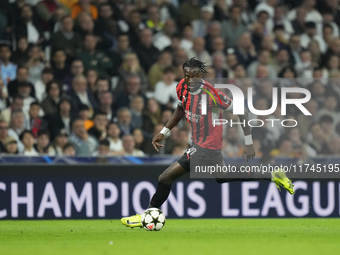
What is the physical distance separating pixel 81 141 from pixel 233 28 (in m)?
4.03

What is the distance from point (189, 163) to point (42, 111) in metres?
3.55

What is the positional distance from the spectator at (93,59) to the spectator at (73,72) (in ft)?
0.89

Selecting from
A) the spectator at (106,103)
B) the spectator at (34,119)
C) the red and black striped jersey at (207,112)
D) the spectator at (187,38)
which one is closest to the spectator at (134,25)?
the spectator at (187,38)

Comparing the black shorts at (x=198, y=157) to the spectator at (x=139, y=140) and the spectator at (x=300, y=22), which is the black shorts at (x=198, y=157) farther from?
the spectator at (x=300, y=22)

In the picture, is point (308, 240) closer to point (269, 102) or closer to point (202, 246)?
point (202, 246)

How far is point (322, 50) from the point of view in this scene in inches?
468

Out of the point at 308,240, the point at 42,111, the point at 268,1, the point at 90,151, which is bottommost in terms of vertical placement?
the point at 308,240

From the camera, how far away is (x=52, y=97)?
9773 mm

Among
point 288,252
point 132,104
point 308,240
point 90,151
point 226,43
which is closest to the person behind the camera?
point 288,252

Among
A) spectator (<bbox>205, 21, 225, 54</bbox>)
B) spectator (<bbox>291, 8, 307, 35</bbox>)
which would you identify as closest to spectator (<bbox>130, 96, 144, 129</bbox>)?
spectator (<bbox>205, 21, 225, 54</bbox>)

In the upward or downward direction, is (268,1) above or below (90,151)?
above

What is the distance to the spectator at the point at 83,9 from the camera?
11102mm

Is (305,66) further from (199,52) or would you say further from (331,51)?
(199,52)

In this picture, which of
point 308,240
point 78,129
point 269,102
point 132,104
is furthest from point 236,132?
point 308,240
